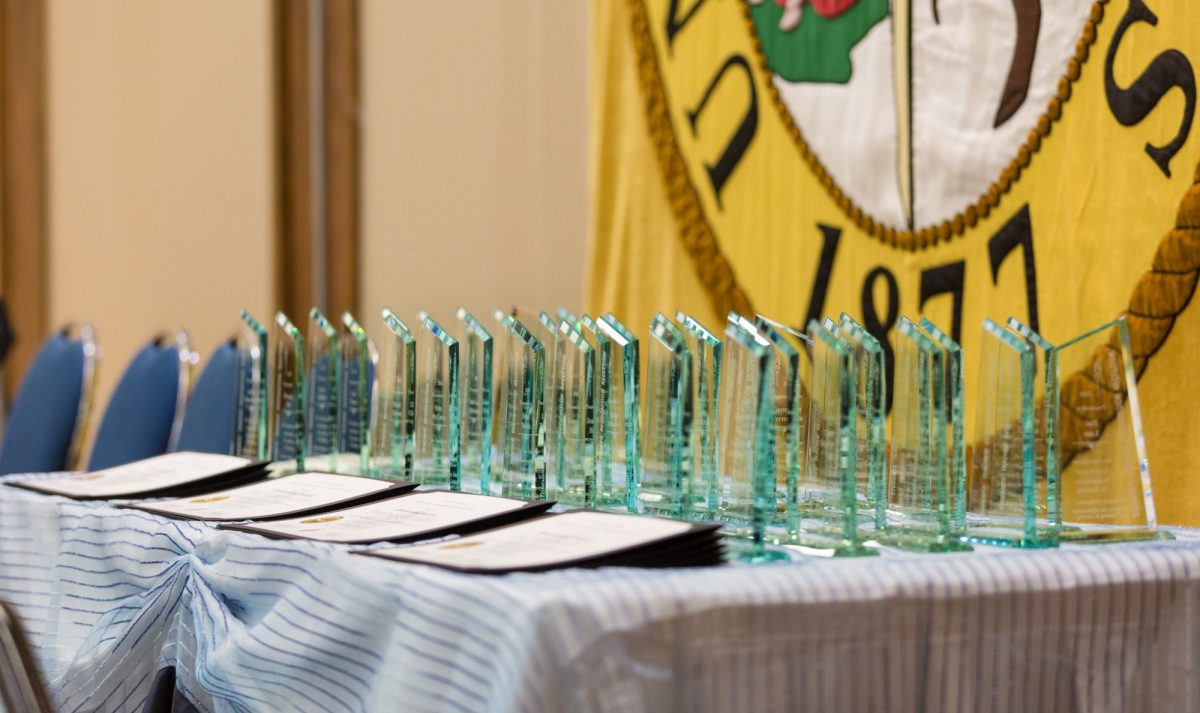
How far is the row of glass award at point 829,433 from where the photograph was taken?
108cm

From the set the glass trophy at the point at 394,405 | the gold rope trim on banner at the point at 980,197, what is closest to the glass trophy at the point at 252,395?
the glass trophy at the point at 394,405

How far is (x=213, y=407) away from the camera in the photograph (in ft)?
8.29

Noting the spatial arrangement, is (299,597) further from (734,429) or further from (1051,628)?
(1051,628)

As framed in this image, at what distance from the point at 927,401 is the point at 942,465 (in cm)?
6

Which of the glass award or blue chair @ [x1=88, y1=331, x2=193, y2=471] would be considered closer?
the glass award

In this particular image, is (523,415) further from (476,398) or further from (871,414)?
(871,414)

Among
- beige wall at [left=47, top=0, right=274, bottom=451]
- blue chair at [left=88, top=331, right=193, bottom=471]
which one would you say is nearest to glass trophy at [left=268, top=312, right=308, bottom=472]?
blue chair at [left=88, top=331, right=193, bottom=471]

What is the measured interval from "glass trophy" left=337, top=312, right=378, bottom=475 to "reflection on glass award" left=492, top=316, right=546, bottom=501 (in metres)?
0.31

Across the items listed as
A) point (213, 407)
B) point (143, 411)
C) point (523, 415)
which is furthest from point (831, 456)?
point (143, 411)

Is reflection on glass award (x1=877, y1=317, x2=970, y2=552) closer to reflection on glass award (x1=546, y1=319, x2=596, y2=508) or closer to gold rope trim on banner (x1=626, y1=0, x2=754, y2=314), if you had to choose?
reflection on glass award (x1=546, y1=319, x2=596, y2=508)

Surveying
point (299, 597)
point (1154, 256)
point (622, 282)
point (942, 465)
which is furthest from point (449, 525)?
point (622, 282)

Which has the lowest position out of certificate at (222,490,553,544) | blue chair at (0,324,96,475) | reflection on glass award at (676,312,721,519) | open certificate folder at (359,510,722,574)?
blue chair at (0,324,96,475)

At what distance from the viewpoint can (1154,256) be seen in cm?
177

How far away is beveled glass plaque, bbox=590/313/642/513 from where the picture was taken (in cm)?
126
